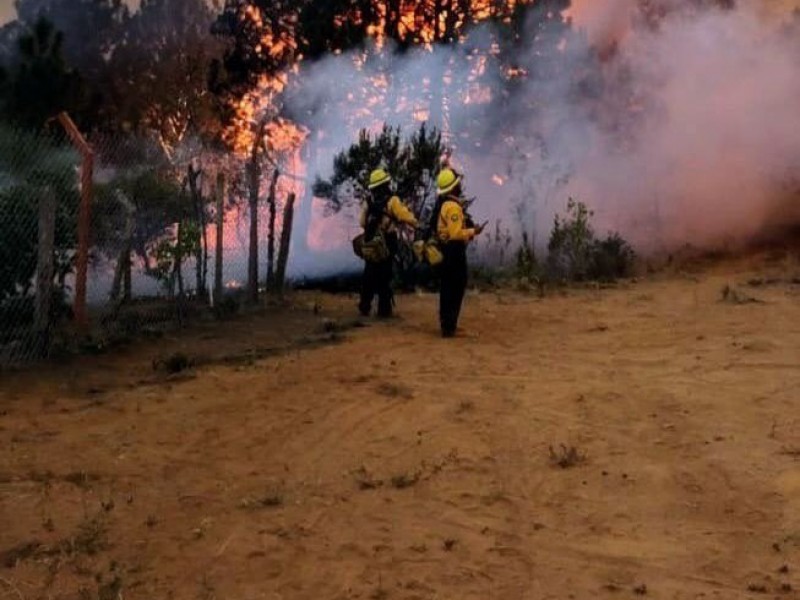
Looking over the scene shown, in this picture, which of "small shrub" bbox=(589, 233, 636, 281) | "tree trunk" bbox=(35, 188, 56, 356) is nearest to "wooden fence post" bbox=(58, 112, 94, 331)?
"tree trunk" bbox=(35, 188, 56, 356)

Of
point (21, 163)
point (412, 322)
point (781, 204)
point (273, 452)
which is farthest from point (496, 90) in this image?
point (273, 452)

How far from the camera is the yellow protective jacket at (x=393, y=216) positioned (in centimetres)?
1192

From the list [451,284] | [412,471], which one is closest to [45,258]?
[451,284]

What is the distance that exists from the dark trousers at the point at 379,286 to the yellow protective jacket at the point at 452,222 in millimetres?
1357

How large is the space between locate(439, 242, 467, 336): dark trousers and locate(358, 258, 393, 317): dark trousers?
1.32 metres

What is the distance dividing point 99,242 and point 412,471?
6061mm

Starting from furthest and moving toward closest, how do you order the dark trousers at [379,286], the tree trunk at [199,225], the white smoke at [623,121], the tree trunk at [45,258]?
the white smoke at [623,121]
the dark trousers at [379,286]
the tree trunk at [199,225]
the tree trunk at [45,258]

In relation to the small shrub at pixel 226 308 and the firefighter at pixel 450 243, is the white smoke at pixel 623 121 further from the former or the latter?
the firefighter at pixel 450 243

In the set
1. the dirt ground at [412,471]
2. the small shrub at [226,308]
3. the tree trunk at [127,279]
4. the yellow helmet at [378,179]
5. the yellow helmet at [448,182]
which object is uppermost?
the yellow helmet at [378,179]

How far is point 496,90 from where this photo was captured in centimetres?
2156

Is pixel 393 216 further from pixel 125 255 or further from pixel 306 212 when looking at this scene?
pixel 306 212

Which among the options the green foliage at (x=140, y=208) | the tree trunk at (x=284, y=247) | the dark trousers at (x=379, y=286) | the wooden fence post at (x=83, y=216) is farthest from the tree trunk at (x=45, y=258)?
the tree trunk at (x=284, y=247)

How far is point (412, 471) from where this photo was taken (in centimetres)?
615

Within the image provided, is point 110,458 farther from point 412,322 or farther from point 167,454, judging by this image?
point 412,322
